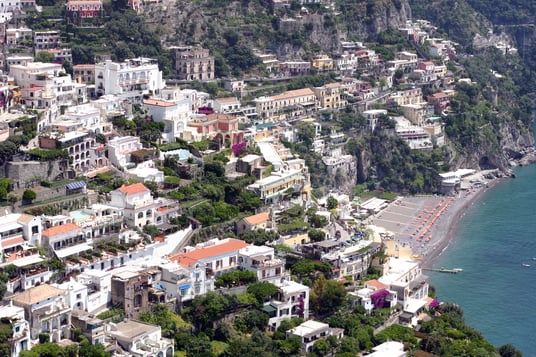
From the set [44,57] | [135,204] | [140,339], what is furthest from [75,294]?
[44,57]

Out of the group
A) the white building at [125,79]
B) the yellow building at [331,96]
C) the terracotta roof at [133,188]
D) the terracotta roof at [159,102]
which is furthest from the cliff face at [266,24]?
the terracotta roof at [133,188]

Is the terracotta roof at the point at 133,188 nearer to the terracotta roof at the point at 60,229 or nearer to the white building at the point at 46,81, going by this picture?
the terracotta roof at the point at 60,229

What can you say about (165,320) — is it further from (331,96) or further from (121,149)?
(331,96)

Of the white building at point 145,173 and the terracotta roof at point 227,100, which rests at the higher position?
the terracotta roof at point 227,100

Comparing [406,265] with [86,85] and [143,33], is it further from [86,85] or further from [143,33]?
[143,33]

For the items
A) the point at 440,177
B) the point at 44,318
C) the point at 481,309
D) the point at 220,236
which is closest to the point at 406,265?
the point at 481,309

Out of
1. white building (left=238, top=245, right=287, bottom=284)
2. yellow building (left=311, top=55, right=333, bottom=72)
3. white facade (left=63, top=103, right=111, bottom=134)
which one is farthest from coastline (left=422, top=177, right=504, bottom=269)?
white facade (left=63, top=103, right=111, bottom=134)
